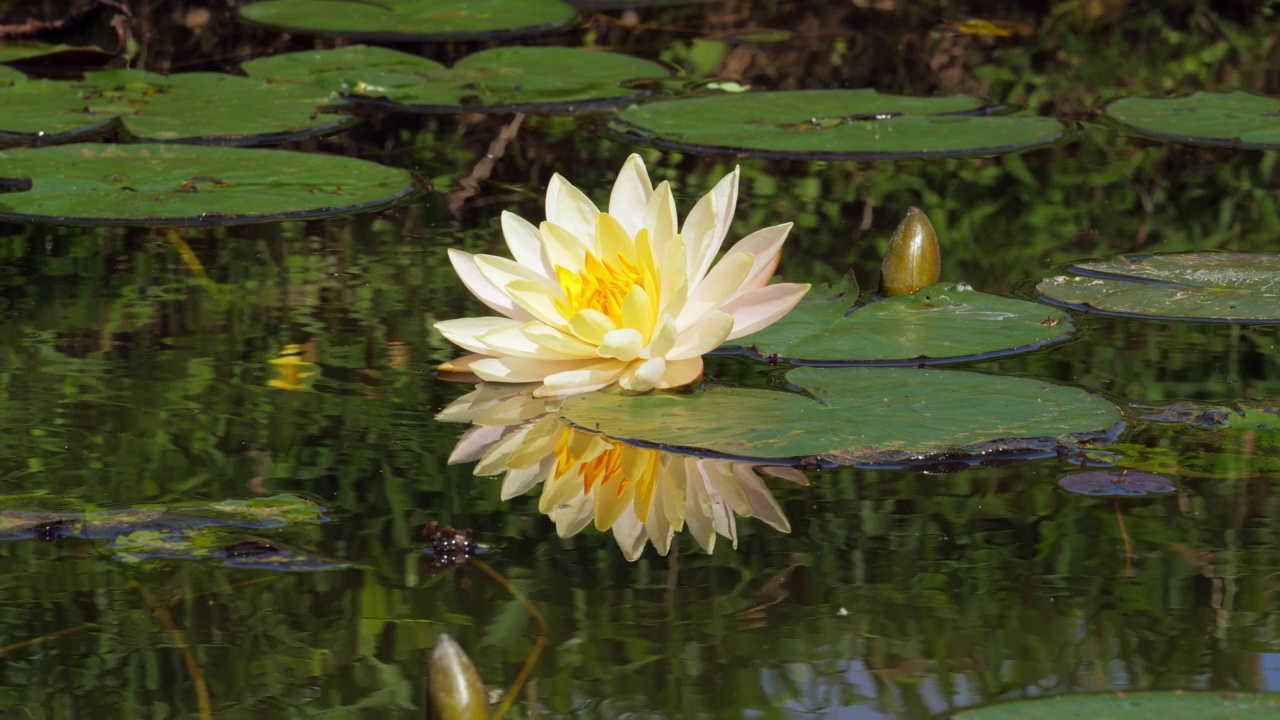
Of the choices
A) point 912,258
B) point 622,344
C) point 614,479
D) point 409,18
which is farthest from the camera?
point 409,18

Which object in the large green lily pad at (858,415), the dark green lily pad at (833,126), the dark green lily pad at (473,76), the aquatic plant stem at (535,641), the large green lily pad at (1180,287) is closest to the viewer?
the aquatic plant stem at (535,641)

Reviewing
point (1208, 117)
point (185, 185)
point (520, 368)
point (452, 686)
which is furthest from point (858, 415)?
point (1208, 117)

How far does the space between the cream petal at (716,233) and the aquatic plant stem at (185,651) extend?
1.04 metres

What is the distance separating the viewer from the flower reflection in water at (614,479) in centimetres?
221

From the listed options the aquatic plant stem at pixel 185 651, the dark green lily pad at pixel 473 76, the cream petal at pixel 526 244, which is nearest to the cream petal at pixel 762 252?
the cream petal at pixel 526 244

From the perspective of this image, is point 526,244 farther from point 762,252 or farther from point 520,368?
point 762,252

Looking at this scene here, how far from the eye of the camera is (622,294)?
264 cm

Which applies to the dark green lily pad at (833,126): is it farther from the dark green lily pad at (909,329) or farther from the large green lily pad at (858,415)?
Result: the large green lily pad at (858,415)

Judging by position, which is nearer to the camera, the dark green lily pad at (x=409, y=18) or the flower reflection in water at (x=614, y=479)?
the flower reflection in water at (x=614, y=479)

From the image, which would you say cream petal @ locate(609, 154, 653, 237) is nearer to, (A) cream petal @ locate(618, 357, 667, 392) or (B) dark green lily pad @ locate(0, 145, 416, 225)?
(A) cream petal @ locate(618, 357, 667, 392)

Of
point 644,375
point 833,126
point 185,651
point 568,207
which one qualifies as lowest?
point 185,651

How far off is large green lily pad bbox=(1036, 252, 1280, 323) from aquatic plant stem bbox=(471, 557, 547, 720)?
4.89 ft

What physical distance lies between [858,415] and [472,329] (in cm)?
68

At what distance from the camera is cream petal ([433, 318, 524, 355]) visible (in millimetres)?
2691
